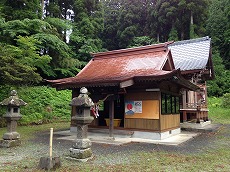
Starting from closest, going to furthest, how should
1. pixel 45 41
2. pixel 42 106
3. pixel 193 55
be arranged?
pixel 42 106 < pixel 193 55 < pixel 45 41

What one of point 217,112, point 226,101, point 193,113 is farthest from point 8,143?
point 226,101

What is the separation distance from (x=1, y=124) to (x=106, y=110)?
667cm

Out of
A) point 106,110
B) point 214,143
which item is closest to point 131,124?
point 106,110

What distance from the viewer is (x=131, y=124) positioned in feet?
36.2

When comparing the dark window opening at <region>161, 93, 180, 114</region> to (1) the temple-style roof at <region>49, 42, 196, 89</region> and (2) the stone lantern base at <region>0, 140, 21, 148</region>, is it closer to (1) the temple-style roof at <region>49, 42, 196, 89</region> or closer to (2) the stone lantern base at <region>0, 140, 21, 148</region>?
(1) the temple-style roof at <region>49, 42, 196, 89</region>

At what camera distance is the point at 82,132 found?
704 cm

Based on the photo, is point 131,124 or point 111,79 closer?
point 111,79

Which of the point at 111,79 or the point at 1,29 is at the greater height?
the point at 1,29

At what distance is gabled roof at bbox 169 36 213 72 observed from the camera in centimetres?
1652

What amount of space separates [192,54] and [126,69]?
29.0 ft

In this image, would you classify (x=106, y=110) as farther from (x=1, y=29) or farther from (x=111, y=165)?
(x=1, y=29)

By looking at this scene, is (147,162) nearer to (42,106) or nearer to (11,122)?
(11,122)

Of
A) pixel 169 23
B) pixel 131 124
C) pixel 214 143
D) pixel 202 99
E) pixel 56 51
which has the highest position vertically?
pixel 169 23

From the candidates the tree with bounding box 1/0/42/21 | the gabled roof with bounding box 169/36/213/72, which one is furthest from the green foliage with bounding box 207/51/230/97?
the tree with bounding box 1/0/42/21
